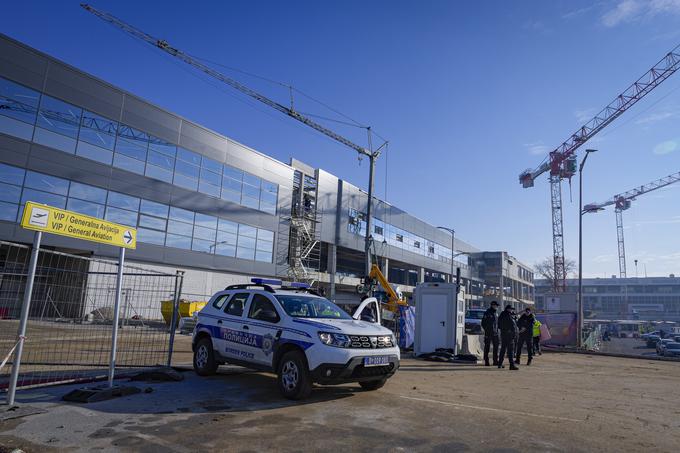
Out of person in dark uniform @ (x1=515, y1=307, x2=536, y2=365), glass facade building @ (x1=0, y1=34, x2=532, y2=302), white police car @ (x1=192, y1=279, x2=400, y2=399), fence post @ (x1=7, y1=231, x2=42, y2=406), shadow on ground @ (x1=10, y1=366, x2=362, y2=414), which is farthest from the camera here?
glass facade building @ (x1=0, y1=34, x2=532, y2=302)

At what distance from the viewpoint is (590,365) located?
14336 millimetres

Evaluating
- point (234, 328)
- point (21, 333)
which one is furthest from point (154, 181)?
point (21, 333)

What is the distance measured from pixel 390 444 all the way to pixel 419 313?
10216 millimetres

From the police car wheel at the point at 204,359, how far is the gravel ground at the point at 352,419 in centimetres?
20

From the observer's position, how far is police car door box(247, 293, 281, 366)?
7480 millimetres

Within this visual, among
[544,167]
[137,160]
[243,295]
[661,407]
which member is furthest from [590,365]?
[544,167]

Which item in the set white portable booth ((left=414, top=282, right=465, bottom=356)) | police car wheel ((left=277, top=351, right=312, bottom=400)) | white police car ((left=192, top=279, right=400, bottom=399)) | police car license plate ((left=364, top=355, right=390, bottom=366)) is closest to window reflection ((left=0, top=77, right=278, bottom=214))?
white police car ((left=192, top=279, right=400, bottom=399))

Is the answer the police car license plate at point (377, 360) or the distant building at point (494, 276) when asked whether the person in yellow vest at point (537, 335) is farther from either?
the distant building at point (494, 276)

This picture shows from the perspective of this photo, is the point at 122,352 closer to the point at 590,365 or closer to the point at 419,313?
the point at 419,313

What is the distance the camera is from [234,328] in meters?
8.34

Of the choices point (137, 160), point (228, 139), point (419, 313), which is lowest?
point (419, 313)

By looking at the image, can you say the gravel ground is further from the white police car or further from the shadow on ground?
the white police car

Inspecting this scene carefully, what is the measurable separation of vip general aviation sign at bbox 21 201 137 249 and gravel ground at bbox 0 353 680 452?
7.74 feet

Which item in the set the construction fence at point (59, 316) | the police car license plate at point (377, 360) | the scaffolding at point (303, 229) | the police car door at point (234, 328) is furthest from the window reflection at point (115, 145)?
the police car license plate at point (377, 360)
